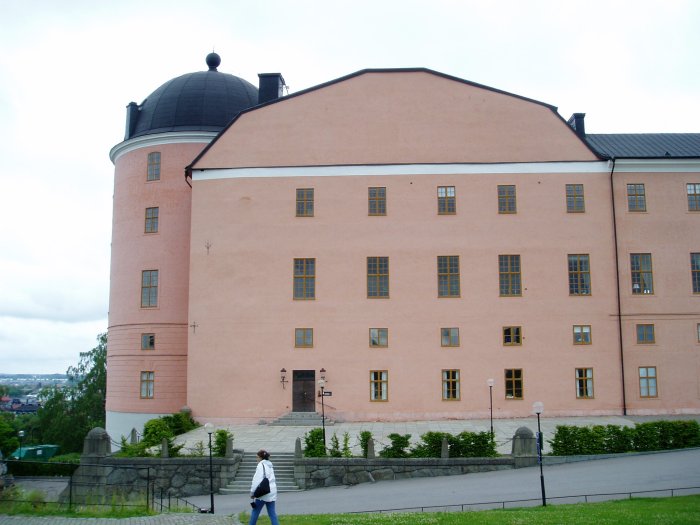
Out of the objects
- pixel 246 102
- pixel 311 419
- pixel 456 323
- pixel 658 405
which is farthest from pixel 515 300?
pixel 246 102

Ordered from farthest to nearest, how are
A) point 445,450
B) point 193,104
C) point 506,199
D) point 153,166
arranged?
1. point 193,104
2. point 153,166
3. point 506,199
4. point 445,450

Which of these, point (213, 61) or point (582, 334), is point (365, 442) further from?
point (213, 61)

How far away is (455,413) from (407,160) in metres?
12.3

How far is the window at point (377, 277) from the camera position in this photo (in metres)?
35.7

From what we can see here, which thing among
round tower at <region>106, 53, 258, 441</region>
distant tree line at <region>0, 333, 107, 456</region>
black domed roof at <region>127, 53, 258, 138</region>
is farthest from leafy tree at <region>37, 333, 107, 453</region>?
black domed roof at <region>127, 53, 258, 138</region>

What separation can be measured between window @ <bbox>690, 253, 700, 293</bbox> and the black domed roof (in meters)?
25.3

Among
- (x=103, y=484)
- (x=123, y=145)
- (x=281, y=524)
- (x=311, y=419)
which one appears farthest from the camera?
(x=123, y=145)

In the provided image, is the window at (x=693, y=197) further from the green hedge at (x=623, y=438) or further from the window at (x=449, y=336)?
the green hedge at (x=623, y=438)

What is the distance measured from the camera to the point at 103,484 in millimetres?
25391

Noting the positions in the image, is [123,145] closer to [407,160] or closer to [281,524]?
[407,160]

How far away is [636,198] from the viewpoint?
3644cm

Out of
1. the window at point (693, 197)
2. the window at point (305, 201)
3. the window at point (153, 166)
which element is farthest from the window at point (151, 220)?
the window at point (693, 197)

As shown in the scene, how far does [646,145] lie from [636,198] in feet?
11.8

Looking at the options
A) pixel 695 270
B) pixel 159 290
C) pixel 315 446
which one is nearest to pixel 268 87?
pixel 159 290
